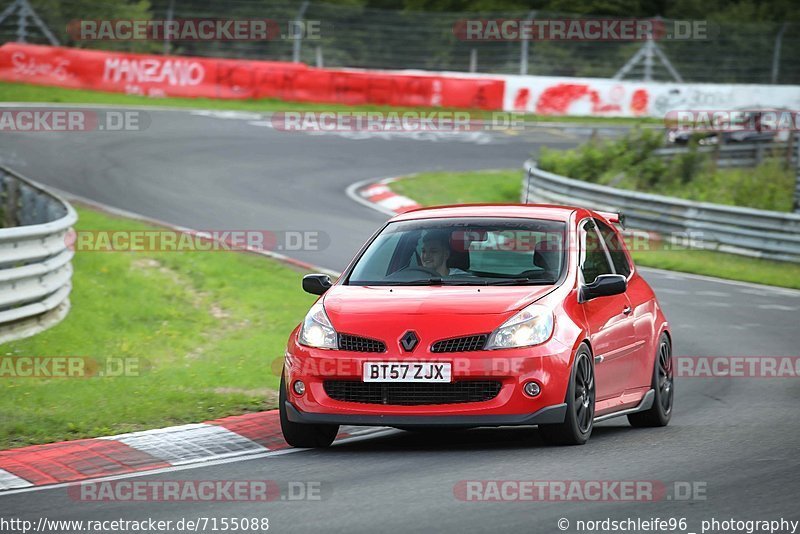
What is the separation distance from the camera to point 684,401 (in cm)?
1159

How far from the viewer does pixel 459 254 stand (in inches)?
367

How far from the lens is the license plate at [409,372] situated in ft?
26.6

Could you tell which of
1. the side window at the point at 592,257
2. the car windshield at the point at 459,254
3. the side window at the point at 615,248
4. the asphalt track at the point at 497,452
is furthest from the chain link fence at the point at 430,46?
the car windshield at the point at 459,254

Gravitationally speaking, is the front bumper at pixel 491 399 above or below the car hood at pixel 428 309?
below

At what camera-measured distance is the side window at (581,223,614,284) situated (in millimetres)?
9398

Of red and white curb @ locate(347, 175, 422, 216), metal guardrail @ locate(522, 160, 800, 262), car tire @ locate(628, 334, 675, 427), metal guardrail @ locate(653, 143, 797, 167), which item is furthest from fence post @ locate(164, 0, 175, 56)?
car tire @ locate(628, 334, 675, 427)

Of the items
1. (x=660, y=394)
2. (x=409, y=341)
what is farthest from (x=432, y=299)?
(x=660, y=394)

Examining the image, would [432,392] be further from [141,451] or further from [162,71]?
[162,71]

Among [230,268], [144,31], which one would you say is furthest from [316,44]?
[230,268]

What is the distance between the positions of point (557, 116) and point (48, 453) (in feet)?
104

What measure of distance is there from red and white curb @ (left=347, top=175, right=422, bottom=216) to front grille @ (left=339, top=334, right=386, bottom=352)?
586 inches

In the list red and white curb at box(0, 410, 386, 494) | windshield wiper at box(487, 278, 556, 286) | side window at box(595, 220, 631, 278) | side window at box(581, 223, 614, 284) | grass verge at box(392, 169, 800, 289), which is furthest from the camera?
grass verge at box(392, 169, 800, 289)

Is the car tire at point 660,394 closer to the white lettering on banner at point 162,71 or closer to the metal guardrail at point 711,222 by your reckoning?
the metal guardrail at point 711,222

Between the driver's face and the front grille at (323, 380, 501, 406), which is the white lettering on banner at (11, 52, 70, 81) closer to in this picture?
the driver's face
